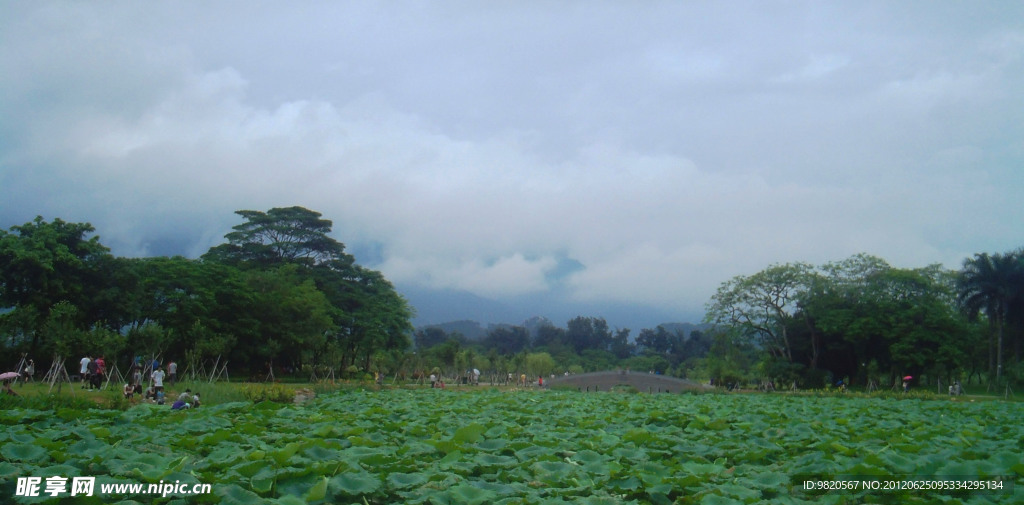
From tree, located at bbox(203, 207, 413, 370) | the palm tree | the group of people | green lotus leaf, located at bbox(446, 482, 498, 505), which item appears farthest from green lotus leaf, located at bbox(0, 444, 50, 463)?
the palm tree

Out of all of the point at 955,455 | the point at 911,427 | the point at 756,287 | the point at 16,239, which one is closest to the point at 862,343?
the point at 756,287

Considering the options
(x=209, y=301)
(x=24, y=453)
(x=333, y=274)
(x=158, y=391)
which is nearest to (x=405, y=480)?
(x=24, y=453)

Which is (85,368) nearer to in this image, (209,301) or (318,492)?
(209,301)

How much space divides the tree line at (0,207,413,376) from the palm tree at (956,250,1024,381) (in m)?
35.6

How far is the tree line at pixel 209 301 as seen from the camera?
2234 cm

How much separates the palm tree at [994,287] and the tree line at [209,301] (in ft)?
117

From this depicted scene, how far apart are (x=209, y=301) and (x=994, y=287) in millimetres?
45375

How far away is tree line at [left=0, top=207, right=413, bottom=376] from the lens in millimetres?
22344

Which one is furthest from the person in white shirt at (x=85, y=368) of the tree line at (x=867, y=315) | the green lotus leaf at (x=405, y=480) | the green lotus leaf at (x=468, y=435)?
the tree line at (x=867, y=315)

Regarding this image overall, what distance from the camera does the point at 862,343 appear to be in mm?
37625

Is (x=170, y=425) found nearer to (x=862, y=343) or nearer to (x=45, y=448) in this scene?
(x=45, y=448)

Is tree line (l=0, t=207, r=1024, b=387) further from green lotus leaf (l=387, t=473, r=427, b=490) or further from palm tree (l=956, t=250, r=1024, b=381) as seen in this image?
green lotus leaf (l=387, t=473, r=427, b=490)

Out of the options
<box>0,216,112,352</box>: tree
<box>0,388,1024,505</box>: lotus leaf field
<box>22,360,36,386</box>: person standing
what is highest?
<box>0,216,112,352</box>: tree

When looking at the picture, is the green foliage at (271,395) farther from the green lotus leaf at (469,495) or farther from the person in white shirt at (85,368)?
the green lotus leaf at (469,495)
